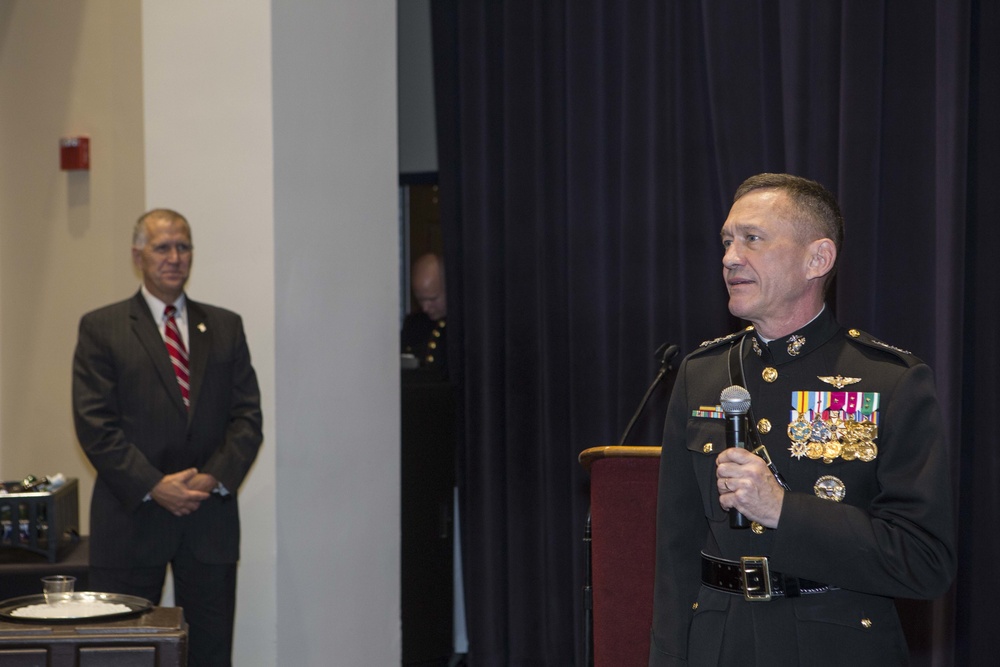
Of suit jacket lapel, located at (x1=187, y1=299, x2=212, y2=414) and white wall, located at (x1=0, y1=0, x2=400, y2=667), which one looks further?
white wall, located at (x1=0, y1=0, x2=400, y2=667)

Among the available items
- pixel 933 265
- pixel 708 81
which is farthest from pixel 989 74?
pixel 708 81

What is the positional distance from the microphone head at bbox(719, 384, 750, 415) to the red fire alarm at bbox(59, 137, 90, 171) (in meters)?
3.82

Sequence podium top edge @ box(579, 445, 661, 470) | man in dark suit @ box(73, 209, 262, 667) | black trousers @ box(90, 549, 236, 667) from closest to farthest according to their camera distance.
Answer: podium top edge @ box(579, 445, 661, 470) < man in dark suit @ box(73, 209, 262, 667) < black trousers @ box(90, 549, 236, 667)

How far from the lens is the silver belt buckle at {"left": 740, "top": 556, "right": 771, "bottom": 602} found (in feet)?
6.15

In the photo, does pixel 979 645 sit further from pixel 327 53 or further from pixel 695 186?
pixel 327 53

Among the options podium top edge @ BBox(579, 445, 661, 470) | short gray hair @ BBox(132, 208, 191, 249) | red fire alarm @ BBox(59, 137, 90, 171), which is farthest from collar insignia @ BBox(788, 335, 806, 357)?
red fire alarm @ BBox(59, 137, 90, 171)

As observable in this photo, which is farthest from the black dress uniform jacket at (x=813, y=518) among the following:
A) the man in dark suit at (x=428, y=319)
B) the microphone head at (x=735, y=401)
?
the man in dark suit at (x=428, y=319)

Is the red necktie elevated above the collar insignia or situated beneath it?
situated beneath

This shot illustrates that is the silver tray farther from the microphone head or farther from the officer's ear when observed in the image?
the officer's ear

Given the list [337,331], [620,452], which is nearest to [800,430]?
[620,452]

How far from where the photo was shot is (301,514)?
162 inches

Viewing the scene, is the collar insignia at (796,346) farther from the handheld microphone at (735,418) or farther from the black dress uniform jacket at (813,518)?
the handheld microphone at (735,418)

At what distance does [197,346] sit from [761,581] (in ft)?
7.62

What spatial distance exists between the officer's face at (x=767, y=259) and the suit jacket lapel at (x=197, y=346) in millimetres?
2161
